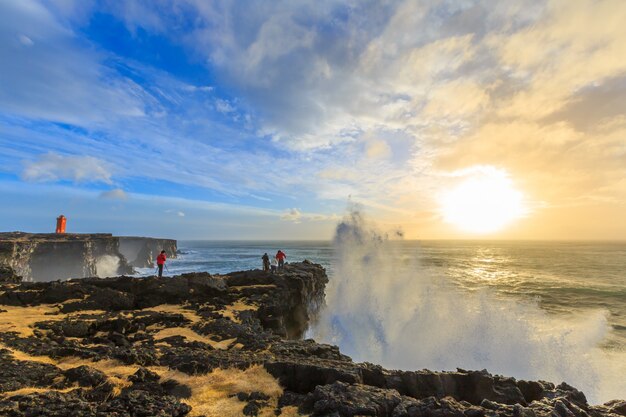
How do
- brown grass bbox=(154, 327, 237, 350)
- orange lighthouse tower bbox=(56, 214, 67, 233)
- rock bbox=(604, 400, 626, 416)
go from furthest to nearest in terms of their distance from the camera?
1. orange lighthouse tower bbox=(56, 214, 67, 233)
2. brown grass bbox=(154, 327, 237, 350)
3. rock bbox=(604, 400, 626, 416)

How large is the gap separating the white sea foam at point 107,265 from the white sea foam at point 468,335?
220 feet

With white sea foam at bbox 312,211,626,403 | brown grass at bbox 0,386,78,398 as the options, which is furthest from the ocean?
brown grass at bbox 0,386,78,398

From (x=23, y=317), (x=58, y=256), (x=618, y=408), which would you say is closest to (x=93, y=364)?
(x=23, y=317)

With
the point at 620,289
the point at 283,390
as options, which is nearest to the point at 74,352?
the point at 283,390

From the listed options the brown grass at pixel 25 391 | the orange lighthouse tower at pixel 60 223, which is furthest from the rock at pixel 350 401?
the orange lighthouse tower at pixel 60 223

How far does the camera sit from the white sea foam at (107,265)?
269 ft

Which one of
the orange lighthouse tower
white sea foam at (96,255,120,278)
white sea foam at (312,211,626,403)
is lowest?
white sea foam at (312,211,626,403)

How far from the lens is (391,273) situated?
2430 inches

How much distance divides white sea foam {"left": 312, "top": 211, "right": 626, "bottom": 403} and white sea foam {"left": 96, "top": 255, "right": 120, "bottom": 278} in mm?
66960

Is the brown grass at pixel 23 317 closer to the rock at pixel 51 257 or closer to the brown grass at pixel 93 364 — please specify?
the brown grass at pixel 93 364

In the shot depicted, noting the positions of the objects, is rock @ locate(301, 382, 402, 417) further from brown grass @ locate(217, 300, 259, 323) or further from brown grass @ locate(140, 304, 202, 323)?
brown grass @ locate(140, 304, 202, 323)

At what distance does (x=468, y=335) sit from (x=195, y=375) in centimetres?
2954

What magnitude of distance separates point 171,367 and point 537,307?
2021 inches

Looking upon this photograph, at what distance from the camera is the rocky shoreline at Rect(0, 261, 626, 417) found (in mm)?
9289
